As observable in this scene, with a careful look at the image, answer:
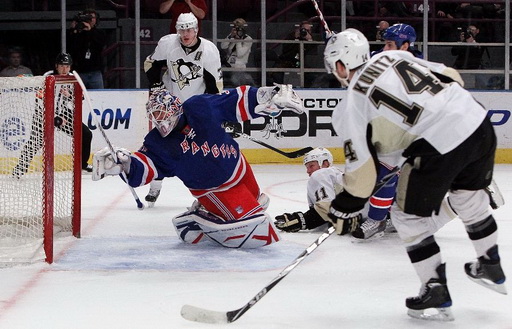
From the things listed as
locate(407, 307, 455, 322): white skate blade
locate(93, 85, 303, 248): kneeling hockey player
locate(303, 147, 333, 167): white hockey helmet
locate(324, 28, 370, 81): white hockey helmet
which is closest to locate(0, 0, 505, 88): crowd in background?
locate(303, 147, 333, 167): white hockey helmet

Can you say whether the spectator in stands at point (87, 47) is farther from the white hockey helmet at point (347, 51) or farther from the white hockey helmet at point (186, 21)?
the white hockey helmet at point (347, 51)

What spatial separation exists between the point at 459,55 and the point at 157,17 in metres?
2.61

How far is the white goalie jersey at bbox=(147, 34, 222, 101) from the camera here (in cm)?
547

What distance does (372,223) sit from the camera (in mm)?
4152

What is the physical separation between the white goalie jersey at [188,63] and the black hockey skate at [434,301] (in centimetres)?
295

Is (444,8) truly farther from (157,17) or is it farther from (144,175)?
(144,175)

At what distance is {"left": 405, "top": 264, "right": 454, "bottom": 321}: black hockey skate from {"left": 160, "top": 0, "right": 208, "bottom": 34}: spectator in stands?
4.96 m

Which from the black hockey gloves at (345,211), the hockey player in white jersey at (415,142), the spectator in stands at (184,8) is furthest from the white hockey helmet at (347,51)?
the spectator in stands at (184,8)

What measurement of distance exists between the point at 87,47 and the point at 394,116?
5252mm

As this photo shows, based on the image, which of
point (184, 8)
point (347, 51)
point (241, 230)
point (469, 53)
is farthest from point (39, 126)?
point (469, 53)

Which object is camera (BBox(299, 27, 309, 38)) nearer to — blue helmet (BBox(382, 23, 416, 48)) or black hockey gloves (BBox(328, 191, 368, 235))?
blue helmet (BBox(382, 23, 416, 48))

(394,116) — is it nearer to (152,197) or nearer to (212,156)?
(212,156)

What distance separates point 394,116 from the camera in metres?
2.63

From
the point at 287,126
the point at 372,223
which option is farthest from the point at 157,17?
the point at 372,223
